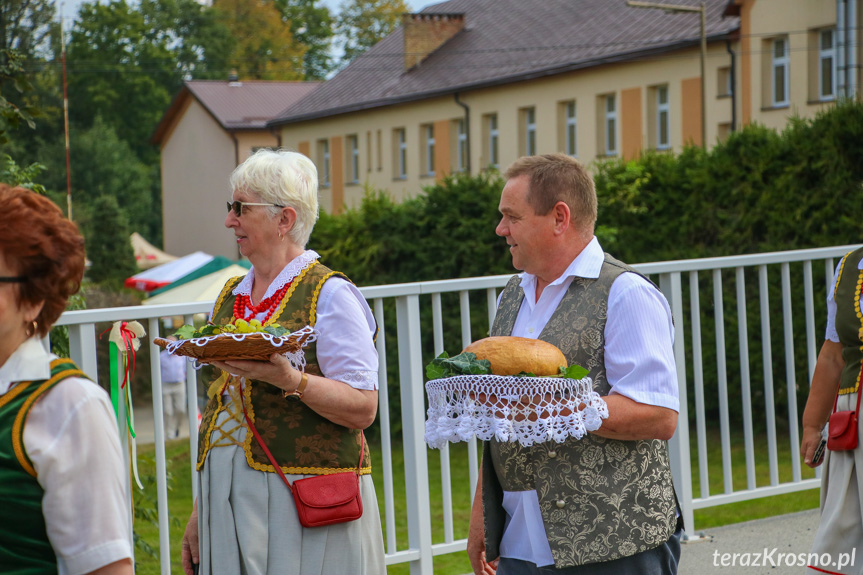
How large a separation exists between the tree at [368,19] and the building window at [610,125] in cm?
3615

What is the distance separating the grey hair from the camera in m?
3.06

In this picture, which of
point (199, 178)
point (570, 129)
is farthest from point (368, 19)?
point (570, 129)

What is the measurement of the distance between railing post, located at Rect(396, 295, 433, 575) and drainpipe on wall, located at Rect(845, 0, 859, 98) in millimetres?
14001

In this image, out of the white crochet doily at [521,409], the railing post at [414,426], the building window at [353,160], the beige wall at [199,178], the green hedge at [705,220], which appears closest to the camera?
the white crochet doily at [521,409]

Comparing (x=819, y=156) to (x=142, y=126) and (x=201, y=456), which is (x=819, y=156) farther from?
(x=142, y=126)

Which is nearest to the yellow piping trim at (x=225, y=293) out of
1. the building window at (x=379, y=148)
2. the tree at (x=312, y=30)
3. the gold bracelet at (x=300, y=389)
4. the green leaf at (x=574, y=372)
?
the gold bracelet at (x=300, y=389)

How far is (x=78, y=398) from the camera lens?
1.88 meters

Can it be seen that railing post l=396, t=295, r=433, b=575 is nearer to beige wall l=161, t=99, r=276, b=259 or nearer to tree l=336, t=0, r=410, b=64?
beige wall l=161, t=99, r=276, b=259

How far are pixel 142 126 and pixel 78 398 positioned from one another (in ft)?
224

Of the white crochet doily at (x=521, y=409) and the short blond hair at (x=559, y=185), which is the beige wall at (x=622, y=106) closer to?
the short blond hair at (x=559, y=185)

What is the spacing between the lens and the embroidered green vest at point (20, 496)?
6.02 feet

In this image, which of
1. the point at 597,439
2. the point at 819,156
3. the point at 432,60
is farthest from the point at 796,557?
the point at 432,60

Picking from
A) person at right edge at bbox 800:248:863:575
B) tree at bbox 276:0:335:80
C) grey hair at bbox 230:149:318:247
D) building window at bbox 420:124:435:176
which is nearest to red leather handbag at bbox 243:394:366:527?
grey hair at bbox 230:149:318:247

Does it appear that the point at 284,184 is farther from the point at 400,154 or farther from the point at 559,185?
the point at 400,154
